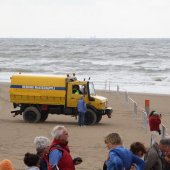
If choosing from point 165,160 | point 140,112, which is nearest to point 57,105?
point 140,112

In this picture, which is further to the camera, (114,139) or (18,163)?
(18,163)

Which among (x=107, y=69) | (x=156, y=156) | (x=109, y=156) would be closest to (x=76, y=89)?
(x=156, y=156)

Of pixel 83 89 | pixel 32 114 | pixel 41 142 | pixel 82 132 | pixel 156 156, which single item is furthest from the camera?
pixel 32 114

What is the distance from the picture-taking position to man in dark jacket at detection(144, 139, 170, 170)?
7945 millimetres

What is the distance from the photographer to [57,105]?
22.9 m

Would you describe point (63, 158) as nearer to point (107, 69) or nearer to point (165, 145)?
point (165, 145)

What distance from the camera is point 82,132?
67.5ft

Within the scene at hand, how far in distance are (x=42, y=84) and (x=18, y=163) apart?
8726 millimetres

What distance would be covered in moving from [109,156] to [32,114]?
16127 mm

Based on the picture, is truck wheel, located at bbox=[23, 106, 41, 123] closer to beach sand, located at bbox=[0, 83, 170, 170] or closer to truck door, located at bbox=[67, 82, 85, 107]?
beach sand, located at bbox=[0, 83, 170, 170]

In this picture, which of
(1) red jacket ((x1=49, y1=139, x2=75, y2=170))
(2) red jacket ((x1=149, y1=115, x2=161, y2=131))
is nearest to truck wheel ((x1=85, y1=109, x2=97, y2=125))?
(2) red jacket ((x1=149, y1=115, x2=161, y2=131))

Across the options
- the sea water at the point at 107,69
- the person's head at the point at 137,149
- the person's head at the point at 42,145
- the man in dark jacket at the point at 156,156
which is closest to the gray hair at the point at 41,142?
the person's head at the point at 42,145

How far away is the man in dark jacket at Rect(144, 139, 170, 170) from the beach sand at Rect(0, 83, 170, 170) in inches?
237

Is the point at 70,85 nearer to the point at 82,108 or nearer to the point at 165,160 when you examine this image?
the point at 82,108
